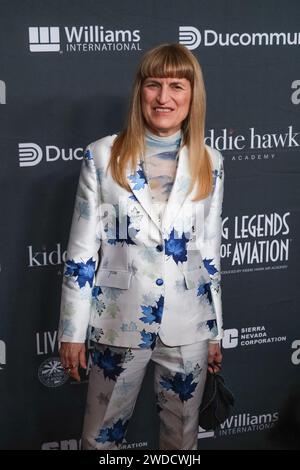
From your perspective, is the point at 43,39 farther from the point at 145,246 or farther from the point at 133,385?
the point at 133,385

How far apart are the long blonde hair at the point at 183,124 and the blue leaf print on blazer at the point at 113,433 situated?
0.72m

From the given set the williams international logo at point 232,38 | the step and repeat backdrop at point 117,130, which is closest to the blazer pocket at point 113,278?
the step and repeat backdrop at point 117,130

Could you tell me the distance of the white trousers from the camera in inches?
71.7

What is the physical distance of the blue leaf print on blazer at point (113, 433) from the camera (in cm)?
187

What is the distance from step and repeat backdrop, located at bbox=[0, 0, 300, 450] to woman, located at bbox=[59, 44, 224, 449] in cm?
50

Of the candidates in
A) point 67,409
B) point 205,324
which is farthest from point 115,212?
point 67,409

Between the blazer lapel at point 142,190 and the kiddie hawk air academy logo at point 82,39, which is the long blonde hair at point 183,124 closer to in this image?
the blazer lapel at point 142,190

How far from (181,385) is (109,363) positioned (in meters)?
0.23

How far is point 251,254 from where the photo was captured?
101 inches

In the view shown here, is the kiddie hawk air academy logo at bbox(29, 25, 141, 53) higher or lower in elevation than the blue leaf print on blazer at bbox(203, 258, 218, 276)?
higher

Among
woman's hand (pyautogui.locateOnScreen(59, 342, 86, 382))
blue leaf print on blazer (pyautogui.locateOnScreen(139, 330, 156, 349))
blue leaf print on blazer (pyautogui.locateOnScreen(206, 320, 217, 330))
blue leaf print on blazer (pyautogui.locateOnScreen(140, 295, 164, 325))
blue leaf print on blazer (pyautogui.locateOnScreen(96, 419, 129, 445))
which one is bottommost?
blue leaf print on blazer (pyautogui.locateOnScreen(96, 419, 129, 445))

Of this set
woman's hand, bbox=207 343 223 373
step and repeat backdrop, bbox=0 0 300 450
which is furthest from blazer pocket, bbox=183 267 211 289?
step and repeat backdrop, bbox=0 0 300 450

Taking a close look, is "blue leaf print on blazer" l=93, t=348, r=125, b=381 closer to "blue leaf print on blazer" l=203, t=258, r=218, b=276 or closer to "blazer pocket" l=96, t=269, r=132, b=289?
"blazer pocket" l=96, t=269, r=132, b=289
